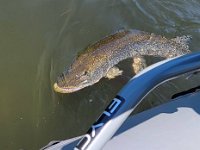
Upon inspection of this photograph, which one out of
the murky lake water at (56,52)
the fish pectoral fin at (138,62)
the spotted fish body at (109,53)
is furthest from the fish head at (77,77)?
the fish pectoral fin at (138,62)

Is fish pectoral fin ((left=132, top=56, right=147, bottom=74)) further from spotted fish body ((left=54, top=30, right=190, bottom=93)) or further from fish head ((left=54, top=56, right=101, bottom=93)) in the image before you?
fish head ((left=54, top=56, right=101, bottom=93))

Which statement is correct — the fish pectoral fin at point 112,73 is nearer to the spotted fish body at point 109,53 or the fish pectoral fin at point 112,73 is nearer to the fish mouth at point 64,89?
the spotted fish body at point 109,53

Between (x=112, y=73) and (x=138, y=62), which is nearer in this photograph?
(x=112, y=73)

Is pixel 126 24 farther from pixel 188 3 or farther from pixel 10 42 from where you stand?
pixel 10 42

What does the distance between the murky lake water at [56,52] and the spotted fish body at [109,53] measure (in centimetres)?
23

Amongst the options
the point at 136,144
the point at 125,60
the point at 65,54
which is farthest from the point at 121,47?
the point at 136,144

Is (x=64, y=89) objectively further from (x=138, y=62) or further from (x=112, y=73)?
(x=138, y=62)

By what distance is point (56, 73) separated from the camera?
5.83 m

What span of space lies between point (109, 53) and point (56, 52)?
888 millimetres

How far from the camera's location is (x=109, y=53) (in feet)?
18.9

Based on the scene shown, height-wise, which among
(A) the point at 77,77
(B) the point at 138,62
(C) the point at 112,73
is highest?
(A) the point at 77,77

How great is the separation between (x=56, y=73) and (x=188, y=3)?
325cm

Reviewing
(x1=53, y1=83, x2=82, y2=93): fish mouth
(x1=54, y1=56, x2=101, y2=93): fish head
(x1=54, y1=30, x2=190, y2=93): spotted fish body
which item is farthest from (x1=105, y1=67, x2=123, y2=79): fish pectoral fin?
(x1=53, y1=83, x2=82, y2=93): fish mouth

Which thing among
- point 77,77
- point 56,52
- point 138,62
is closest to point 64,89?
point 77,77
